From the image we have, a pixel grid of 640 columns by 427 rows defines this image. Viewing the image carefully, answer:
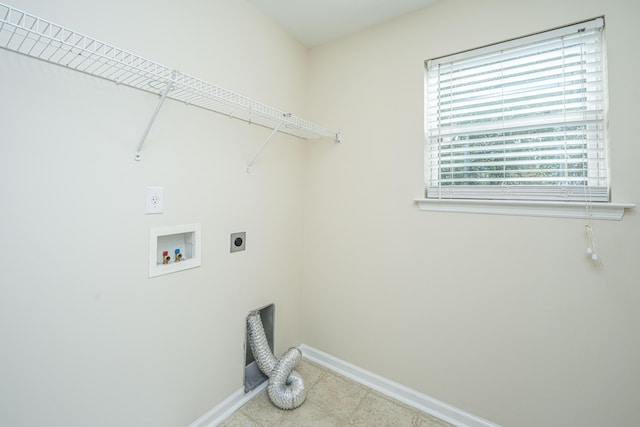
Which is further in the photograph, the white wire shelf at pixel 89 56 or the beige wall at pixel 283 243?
the beige wall at pixel 283 243

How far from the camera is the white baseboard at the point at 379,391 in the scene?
5.09 ft

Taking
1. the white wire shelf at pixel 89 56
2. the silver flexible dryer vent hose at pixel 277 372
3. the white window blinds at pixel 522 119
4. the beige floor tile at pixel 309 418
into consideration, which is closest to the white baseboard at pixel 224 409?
the silver flexible dryer vent hose at pixel 277 372

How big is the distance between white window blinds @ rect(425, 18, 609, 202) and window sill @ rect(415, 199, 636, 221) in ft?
0.23

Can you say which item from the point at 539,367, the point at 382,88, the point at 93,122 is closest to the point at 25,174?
the point at 93,122

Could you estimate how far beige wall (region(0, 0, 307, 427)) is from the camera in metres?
0.95

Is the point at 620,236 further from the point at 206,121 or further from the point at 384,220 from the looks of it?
the point at 206,121

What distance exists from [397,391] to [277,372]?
80cm

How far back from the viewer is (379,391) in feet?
6.06

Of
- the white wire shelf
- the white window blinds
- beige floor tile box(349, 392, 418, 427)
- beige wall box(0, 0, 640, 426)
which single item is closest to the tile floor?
beige floor tile box(349, 392, 418, 427)

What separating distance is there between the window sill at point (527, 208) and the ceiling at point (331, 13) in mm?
1214

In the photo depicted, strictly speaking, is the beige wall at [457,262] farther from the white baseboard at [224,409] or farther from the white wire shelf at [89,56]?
the white wire shelf at [89,56]

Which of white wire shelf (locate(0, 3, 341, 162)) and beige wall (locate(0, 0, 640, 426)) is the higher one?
white wire shelf (locate(0, 3, 341, 162))

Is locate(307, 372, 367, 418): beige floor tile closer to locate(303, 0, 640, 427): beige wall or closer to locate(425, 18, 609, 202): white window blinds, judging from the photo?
locate(303, 0, 640, 427): beige wall

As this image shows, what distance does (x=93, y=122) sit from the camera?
1.09m
